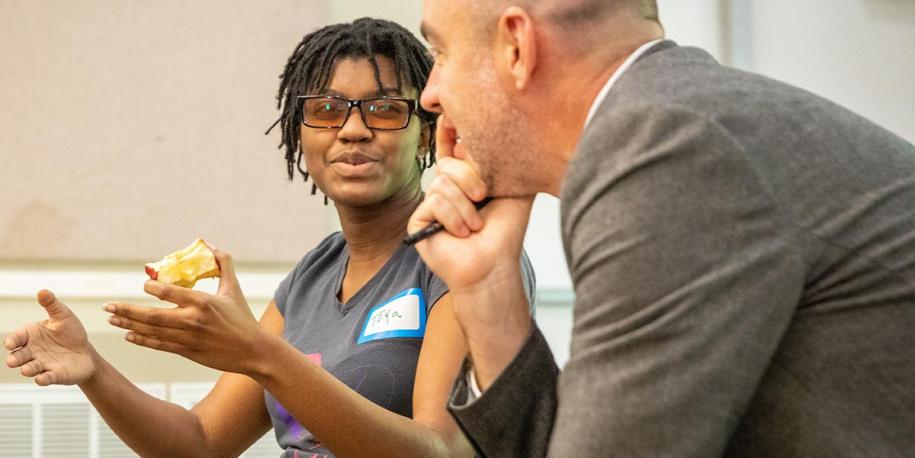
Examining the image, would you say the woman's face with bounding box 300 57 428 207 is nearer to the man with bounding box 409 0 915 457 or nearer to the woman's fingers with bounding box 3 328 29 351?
the woman's fingers with bounding box 3 328 29 351

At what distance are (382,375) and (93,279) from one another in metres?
1.76

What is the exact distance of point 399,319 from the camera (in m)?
1.71

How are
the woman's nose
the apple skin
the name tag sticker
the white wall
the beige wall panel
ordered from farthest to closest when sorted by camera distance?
the white wall → the beige wall panel → the woman's nose → the name tag sticker → the apple skin

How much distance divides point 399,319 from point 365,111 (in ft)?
1.25

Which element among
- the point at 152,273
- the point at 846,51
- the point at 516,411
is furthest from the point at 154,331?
the point at 846,51

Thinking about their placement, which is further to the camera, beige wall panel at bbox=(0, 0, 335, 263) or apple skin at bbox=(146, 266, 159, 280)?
beige wall panel at bbox=(0, 0, 335, 263)

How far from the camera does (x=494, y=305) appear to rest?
119 cm

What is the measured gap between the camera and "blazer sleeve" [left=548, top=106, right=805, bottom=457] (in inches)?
36.4

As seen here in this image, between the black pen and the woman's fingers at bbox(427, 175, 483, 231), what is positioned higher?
the woman's fingers at bbox(427, 175, 483, 231)

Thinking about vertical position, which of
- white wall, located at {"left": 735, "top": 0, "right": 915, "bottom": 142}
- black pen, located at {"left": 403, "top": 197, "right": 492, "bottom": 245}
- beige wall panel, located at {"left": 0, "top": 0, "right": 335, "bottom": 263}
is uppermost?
black pen, located at {"left": 403, "top": 197, "right": 492, "bottom": 245}

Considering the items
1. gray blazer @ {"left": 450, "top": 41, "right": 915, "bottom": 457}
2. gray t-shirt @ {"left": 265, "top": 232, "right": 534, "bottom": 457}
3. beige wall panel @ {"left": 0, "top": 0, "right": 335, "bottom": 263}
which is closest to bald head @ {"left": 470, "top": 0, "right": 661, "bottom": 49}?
gray blazer @ {"left": 450, "top": 41, "right": 915, "bottom": 457}

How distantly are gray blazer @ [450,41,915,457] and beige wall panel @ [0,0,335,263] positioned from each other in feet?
7.83

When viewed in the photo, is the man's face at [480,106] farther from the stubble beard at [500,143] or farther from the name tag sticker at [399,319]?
the name tag sticker at [399,319]

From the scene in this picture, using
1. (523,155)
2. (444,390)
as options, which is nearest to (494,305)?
(523,155)
